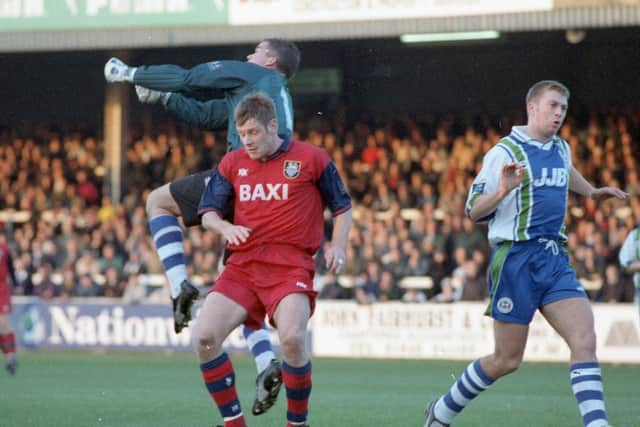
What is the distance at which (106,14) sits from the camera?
2194cm

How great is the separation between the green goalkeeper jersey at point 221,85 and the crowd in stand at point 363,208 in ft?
39.5

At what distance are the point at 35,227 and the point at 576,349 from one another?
66.0 ft

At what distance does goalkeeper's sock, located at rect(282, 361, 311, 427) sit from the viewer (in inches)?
303

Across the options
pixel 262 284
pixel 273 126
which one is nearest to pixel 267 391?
pixel 262 284

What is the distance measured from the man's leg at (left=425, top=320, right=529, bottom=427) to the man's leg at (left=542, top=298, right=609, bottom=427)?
266 millimetres

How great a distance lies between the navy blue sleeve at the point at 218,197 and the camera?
305 inches

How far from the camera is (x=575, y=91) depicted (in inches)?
1043

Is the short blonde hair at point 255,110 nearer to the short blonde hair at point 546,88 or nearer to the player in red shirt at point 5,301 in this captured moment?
the short blonde hair at point 546,88

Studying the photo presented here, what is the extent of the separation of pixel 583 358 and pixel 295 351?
1.71 metres

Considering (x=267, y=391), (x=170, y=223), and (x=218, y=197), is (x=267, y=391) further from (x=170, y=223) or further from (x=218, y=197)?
(x=170, y=223)

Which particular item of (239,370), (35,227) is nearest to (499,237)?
(239,370)

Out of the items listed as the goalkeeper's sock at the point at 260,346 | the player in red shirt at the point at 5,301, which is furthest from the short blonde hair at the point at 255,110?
the player in red shirt at the point at 5,301

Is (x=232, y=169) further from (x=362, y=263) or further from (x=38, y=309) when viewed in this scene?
(x=38, y=309)

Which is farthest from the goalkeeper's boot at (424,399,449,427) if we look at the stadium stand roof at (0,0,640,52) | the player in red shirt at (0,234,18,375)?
the stadium stand roof at (0,0,640,52)
